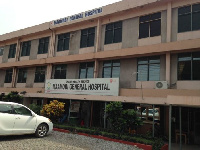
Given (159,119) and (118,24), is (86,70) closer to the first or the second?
(118,24)

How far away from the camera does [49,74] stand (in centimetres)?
1927

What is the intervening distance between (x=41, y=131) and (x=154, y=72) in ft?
27.1

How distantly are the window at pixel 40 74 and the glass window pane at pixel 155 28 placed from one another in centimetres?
1176

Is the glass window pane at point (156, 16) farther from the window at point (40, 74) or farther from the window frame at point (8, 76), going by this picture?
the window frame at point (8, 76)

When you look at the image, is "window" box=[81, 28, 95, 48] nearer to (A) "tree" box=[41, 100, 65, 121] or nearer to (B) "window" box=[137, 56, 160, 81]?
(B) "window" box=[137, 56, 160, 81]

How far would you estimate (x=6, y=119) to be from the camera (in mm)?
8680

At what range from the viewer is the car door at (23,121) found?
906 cm

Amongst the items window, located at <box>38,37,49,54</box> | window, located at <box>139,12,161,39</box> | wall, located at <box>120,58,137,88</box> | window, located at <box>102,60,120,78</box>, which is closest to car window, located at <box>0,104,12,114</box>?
wall, located at <box>120,58,137,88</box>

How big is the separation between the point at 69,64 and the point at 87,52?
240 centimetres

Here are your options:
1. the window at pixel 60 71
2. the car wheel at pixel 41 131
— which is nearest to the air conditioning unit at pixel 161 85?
the car wheel at pixel 41 131

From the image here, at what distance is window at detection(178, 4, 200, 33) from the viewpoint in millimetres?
12336

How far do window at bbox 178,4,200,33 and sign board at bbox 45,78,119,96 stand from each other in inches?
221

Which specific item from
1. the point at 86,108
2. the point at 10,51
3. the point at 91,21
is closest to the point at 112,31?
the point at 91,21

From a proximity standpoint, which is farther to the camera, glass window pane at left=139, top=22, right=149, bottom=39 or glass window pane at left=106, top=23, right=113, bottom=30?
glass window pane at left=106, top=23, right=113, bottom=30
